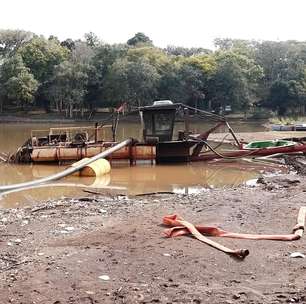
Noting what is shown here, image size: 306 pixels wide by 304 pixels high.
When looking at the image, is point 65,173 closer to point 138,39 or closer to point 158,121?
point 158,121

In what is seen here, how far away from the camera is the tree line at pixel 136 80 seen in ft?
223

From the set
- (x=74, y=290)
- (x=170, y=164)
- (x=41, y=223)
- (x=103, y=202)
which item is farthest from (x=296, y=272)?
(x=170, y=164)

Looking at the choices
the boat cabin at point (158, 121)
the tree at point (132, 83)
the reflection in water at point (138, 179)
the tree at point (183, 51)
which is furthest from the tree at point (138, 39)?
the reflection in water at point (138, 179)

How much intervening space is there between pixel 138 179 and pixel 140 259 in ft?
41.7

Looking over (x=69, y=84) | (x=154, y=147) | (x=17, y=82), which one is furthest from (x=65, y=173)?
(x=17, y=82)

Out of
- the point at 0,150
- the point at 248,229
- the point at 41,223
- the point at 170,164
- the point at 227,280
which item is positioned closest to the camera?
the point at 227,280

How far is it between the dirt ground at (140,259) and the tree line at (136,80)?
56165 mm

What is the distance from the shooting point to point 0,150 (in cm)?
3172

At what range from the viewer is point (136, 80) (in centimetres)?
6756

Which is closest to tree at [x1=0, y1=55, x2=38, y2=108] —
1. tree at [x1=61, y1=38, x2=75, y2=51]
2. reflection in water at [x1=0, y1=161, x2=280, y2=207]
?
tree at [x1=61, y1=38, x2=75, y2=51]

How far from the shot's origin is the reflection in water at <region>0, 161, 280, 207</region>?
643 inches

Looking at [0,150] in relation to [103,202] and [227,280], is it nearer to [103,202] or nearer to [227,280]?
[103,202]

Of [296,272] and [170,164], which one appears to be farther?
[170,164]

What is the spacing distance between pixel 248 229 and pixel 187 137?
1499 cm
